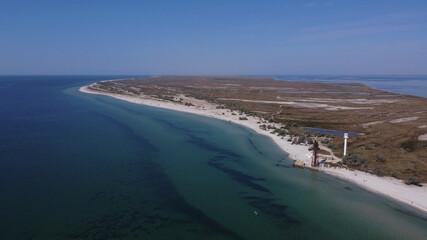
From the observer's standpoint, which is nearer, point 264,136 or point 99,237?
point 99,237

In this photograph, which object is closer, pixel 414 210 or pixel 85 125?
pixel 414 210

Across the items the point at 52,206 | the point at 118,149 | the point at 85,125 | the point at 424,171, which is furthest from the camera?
the point at 85,125

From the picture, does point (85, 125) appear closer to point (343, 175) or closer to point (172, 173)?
point (172, 173)

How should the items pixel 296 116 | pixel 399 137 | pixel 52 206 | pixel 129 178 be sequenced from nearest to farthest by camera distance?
1. pixel 52 206
2. pixel 129 178
3. pixel 399 137
4. pixel 296 116

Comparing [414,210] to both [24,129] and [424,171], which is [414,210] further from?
[24,129]

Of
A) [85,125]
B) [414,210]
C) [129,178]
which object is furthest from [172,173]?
[85,125]

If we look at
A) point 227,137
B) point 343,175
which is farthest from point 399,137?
point 227,137
